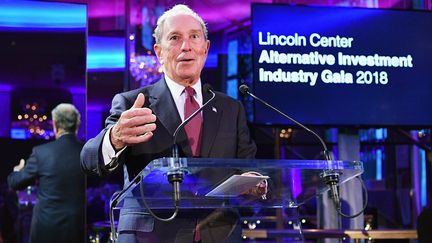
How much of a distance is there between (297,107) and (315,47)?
425mm

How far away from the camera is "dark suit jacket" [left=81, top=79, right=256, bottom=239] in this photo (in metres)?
1.89

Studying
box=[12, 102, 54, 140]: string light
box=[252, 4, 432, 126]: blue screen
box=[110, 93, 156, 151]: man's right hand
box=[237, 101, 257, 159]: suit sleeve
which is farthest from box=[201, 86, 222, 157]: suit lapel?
box=[12, 102, 54, 140]: string light

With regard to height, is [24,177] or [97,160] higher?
[97,160]

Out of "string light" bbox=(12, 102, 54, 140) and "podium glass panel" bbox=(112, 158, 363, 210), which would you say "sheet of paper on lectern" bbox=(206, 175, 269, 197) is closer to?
"podium glass panel" bbox=(112, 158, 363, 210)

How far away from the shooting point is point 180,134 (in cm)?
202

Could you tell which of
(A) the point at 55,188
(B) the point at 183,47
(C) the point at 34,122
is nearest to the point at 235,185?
(B) the point at 183,47

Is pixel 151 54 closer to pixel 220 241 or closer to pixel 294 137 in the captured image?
pixel 294 137

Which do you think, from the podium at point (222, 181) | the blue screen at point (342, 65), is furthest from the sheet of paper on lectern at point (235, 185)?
the blue screen at point (342, 65)

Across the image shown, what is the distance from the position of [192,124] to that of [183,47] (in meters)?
0.25

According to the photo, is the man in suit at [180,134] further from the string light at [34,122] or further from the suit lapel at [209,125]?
the string light at [34,122]

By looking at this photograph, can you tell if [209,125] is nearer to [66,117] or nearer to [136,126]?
[136,126]

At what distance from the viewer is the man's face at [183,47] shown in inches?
84.5

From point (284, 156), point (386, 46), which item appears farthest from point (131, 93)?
point (284, 156)

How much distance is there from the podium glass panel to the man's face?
1.52ft
